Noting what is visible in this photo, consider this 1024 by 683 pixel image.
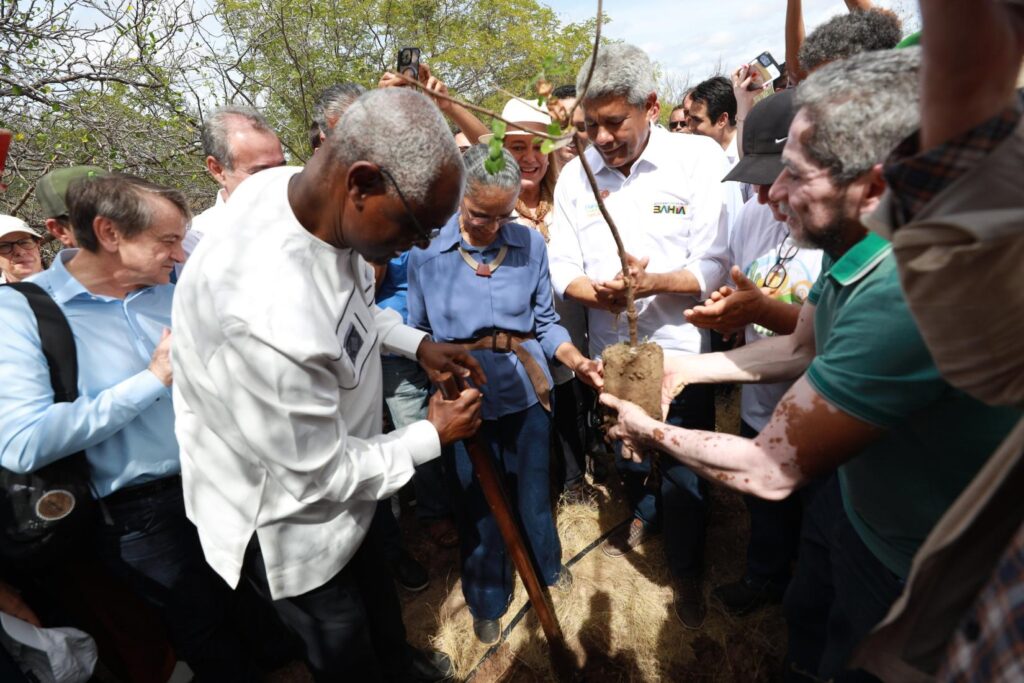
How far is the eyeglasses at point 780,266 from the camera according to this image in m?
2.41

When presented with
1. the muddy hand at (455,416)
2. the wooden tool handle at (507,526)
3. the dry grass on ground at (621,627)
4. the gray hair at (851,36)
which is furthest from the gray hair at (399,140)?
the dry grass on ground at (621,627)

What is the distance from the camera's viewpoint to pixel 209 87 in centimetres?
773

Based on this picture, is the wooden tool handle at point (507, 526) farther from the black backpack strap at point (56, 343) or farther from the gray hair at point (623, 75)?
the gray hair at point (623, 75)

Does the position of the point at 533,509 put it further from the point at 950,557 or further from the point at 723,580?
the point at 950,557

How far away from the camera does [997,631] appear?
83 centimetres

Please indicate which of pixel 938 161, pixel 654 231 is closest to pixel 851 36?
pixel 654 231

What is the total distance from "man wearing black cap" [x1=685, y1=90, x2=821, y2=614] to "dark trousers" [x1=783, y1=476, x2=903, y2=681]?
0.60m

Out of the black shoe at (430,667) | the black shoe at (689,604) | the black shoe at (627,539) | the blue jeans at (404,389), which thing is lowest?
the black shoe at (627,539)

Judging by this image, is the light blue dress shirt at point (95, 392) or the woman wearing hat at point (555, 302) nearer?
the light blue dress shirt at point (95, 392)

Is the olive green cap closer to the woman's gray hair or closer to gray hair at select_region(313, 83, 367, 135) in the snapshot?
gray hair at select_region(313, 83, 367, 135)

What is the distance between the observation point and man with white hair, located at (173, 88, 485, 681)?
4.86 feet

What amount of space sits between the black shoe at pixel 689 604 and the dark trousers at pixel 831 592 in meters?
0.73

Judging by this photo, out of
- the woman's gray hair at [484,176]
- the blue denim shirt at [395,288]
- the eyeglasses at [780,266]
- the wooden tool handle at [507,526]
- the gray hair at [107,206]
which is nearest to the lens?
the gray hair at [107,206]

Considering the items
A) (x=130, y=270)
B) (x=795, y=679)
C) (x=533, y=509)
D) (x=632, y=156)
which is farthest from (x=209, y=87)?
(x=795, y=679)
